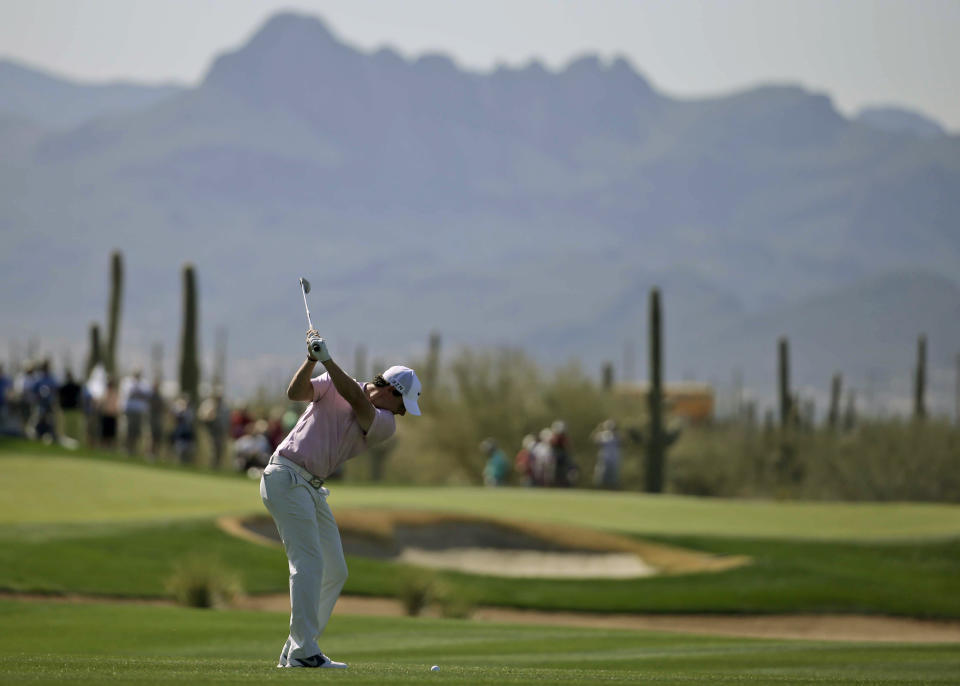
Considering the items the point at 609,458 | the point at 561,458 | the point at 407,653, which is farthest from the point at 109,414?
the point at 407,653

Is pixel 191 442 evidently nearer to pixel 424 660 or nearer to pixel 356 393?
pixel 424 660

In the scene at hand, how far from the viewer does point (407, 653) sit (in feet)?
47.1

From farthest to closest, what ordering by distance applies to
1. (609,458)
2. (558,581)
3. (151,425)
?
(609,458)
(151,425)
(558,581)

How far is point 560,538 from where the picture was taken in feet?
87.5

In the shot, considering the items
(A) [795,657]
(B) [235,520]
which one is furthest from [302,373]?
(B) [235,520]

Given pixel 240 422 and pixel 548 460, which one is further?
pixel 548 460

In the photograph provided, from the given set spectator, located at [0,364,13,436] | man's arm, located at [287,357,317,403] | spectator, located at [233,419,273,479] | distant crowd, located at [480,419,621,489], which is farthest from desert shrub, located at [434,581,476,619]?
distant crowd, located at [480,419,621,489]

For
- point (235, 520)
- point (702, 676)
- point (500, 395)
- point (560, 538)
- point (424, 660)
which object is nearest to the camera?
point (702, 676)

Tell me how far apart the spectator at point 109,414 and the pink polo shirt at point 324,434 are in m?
26.4

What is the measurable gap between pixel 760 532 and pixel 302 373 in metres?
18.4

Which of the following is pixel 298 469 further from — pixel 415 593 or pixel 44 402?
pixel 44 402

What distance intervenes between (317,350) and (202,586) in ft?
34.3

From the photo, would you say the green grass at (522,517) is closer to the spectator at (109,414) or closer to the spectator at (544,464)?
the spectator at (109,414)

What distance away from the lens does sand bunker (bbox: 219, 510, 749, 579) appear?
25688 millimetres
